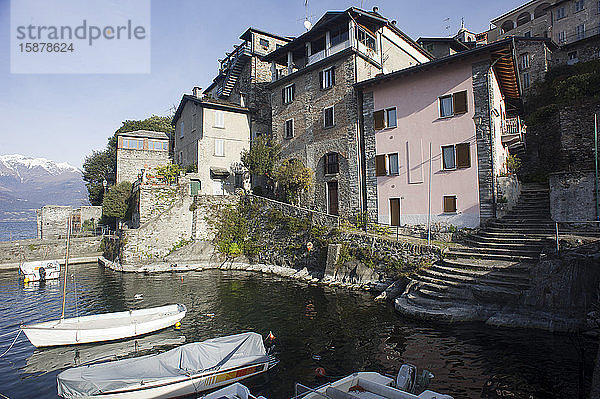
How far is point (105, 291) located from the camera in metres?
23.0

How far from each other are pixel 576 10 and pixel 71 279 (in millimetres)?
65598

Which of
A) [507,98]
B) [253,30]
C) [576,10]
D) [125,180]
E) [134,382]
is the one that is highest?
[576,10]

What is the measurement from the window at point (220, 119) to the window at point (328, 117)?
44.4ft

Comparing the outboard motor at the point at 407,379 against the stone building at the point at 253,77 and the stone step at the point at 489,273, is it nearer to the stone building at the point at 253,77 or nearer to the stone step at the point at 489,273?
the stone step at the point at 489,273

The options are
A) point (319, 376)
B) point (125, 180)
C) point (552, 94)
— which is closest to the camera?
point (319, 376)

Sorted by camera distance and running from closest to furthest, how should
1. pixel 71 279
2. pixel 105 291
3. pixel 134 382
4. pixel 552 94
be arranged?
pixel 134 382
pixel 105 291
pixel 71 279
pixel 552 94

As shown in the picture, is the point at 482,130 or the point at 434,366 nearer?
the point at 434,366

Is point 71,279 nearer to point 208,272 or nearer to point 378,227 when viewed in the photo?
point 208,272

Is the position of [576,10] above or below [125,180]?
above

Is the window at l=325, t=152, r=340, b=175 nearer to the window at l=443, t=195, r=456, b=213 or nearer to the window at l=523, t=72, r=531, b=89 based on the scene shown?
the window at l=443, t=195, r=456, b=213

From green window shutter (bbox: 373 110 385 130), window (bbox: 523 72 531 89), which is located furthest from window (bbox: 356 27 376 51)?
window (bbox: 523 72 531 89)

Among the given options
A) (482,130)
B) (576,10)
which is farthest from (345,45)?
(576,10)

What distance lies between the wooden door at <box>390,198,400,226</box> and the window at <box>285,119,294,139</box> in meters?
12.9

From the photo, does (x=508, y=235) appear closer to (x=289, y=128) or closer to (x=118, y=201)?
(x=289, y=128)
